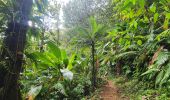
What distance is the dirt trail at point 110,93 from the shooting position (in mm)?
6719

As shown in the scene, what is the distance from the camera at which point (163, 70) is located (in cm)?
587

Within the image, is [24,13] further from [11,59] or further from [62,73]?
[62,73]

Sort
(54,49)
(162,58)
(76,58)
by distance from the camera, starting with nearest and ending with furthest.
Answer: (162,58) < (54,49) < (76,58)

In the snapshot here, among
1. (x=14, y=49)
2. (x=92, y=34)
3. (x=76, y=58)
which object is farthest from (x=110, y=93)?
(x=14, y=49)

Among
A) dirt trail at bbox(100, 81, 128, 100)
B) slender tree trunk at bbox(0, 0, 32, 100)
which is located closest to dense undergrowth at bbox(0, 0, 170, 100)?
slender tree trunk at bbox(0, 0, 32, 100)

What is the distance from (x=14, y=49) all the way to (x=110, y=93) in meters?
3.87

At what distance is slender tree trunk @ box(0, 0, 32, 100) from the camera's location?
4.07 metres

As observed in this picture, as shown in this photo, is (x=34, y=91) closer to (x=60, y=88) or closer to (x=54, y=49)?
(x=60, y=88)

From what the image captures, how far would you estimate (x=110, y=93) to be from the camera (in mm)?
7203

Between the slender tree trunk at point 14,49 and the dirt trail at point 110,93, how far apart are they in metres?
3.12

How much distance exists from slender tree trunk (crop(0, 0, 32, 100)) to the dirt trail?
10.2 ft

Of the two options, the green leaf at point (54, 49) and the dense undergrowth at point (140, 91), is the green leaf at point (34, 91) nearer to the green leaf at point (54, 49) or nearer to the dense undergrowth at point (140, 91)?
the green leaf at point (54, 49)

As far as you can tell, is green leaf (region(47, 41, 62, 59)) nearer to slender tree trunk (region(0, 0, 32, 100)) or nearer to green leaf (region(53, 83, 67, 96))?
green leaf (region(53, 83, 67, 96))

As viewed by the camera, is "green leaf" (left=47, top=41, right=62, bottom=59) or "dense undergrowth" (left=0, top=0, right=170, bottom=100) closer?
"dense undergrowth" (left=0, top=0, right=170, bottom=100)
